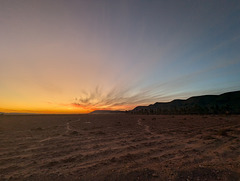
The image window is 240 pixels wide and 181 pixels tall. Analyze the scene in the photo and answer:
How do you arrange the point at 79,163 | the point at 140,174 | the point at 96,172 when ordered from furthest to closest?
the point at 79,163 → the point at 96,172 → the point at 140,174

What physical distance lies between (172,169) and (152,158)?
5.62 ft

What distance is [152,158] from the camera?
6.95 metres

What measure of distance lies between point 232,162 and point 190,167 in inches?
105

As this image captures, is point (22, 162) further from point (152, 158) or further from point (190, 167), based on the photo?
point (190, 167)

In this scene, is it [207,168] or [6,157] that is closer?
[207,168]

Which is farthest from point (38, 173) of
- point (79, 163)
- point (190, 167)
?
point (190, 167)

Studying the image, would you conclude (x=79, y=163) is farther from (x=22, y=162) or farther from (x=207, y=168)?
(x=207, y=168)

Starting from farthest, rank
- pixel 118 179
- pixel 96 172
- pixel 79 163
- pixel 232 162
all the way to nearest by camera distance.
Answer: pixel 79 163, pixel 232 162, pixel 96 172, pixel 118 179

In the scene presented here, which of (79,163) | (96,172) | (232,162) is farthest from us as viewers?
(79,163)

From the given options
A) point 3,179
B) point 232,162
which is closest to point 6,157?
point 3,179

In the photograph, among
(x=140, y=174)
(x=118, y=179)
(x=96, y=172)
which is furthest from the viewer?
(x=96, y=172)

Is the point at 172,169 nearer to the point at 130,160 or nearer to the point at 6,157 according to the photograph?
the point at 130,160

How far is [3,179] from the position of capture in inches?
202

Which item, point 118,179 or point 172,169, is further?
point 172,169
